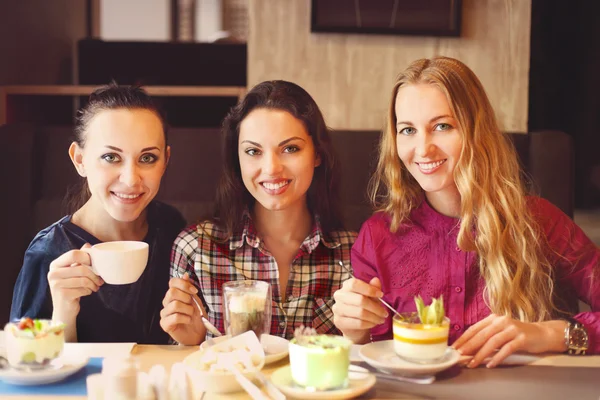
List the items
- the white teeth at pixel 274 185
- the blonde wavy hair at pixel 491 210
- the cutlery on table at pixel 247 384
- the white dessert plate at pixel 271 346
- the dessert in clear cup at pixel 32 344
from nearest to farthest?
the cutlery on table at pixel 247 384 < the dessert in clear cup at pixel 32 344 < the white dessert plate at pixel 271 346 < the blonde wavy hair at pixel 491 210 < the white teeth at pixel 274 185

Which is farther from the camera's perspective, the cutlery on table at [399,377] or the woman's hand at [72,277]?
the woman's hand at [72,277]

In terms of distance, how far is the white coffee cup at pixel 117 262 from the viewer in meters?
1.47

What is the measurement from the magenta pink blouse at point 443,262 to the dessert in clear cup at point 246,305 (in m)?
0.55

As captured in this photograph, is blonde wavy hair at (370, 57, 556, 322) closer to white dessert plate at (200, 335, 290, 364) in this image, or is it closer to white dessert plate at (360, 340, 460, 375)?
white dessert plate at (360, 340, 460, 375)

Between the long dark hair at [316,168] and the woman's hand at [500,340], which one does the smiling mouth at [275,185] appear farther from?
the woman's hand at [500,340]

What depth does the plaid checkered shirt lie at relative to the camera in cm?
200

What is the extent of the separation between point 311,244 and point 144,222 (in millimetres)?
537

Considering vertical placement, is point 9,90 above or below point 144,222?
above

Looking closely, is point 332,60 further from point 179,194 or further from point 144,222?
point 144,222

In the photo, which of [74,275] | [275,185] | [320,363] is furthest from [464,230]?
[74,275]

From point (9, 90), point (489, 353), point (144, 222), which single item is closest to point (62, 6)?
point (9, 90)

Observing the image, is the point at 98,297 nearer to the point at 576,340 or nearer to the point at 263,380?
the point at 263,380

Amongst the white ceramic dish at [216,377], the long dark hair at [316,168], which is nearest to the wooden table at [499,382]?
the white ceramic dish at [216,377]

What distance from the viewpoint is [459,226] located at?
1852 mm
